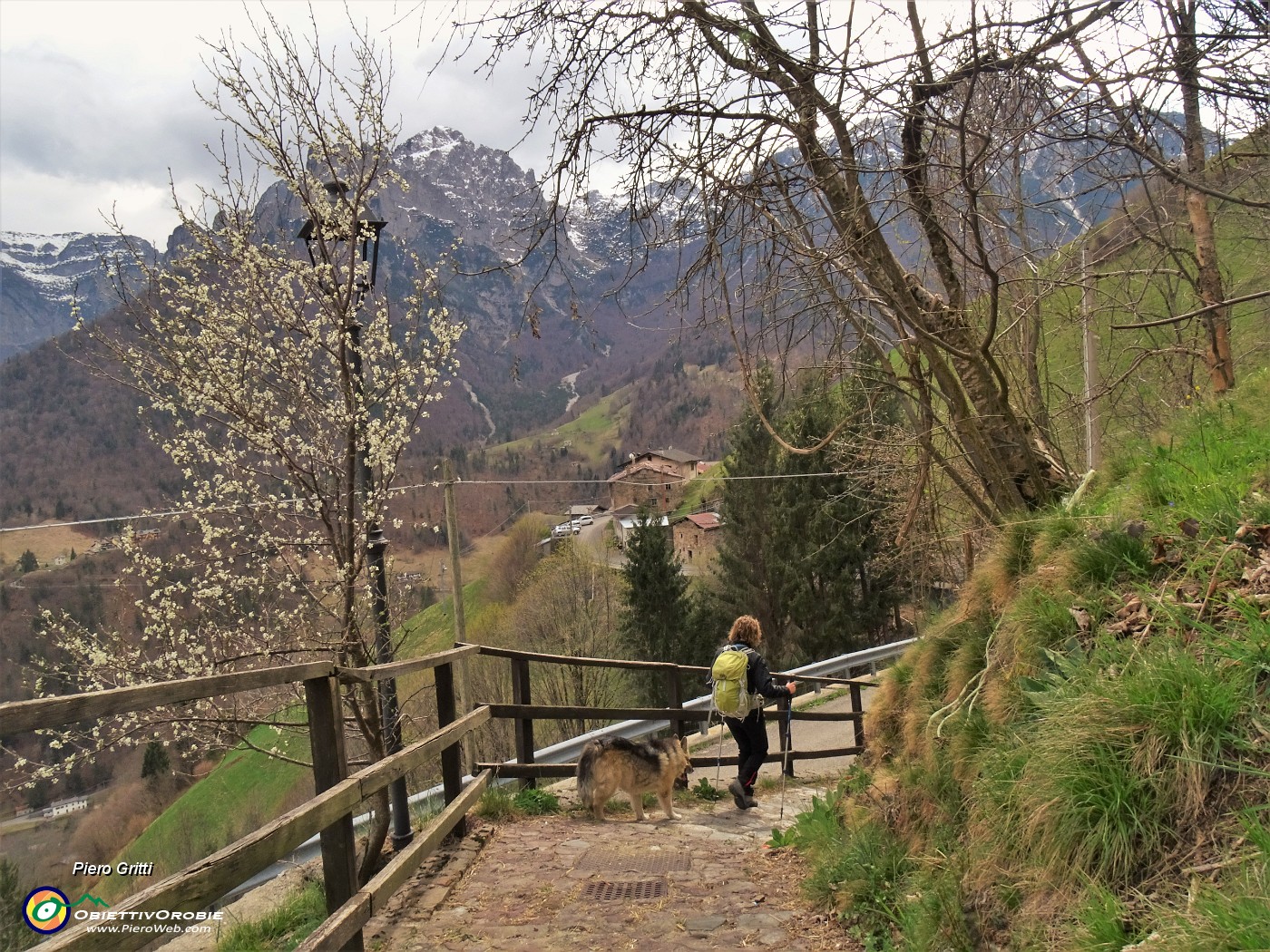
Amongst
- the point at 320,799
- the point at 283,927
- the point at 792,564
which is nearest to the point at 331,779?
the point at 320,799

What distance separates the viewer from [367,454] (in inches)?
300

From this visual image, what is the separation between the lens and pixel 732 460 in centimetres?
4219

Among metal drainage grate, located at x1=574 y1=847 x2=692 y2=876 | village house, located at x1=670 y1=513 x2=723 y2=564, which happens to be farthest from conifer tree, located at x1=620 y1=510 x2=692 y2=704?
metal drainage grate, located at x1=574 y1=847 x2=692 y2=876

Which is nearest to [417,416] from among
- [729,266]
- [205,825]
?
[729,266]

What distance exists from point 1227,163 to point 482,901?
224 inches

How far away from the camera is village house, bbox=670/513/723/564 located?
204ft

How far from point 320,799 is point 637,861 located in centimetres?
A: 311

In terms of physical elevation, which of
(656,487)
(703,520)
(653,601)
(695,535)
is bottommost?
(653,601)

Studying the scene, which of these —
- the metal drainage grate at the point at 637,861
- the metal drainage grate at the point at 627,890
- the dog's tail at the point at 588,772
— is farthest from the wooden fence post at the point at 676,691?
the metal drainage grate at the point at 627,890

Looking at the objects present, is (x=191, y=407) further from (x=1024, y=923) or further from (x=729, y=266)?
(x=1024, y=923)

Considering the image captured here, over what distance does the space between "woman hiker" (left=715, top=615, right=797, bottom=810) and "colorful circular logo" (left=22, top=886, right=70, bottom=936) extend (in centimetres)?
526

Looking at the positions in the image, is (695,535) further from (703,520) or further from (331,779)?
(331,779)

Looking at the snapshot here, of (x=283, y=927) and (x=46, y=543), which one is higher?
(x=46, y=543)

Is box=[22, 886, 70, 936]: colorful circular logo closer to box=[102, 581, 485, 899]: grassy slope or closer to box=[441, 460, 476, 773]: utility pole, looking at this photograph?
box=[441, 460, 476, 773]: utility pole
